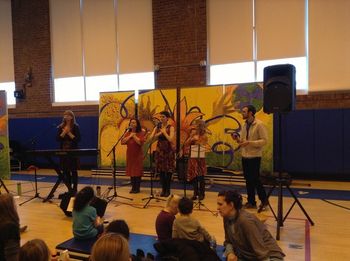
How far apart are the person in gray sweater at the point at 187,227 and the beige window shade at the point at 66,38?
761cm

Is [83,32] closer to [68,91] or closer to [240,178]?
[68,91]

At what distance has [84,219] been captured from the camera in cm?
371

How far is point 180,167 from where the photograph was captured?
5.85m

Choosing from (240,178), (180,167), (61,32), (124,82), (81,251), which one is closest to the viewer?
(81,251)

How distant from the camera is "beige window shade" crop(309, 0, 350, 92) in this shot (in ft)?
23.8

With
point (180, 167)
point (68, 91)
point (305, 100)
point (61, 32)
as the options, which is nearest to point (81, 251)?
point (180, 167)

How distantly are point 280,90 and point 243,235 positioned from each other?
206cm

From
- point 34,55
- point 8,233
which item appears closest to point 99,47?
point 34,55

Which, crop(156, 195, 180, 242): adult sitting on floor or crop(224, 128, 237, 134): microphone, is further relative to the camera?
crop(224, 128, 237, 134): microphone

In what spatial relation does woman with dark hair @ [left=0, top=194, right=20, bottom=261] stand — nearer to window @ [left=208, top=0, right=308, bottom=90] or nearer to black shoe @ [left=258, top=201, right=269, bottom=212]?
black shoe @ [left=258, top=201, right=269, bottom=212]

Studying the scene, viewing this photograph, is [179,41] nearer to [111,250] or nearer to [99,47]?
[99,47]

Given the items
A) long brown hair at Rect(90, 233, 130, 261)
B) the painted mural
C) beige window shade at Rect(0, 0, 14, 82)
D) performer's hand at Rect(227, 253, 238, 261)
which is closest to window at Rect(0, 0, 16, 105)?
beige window shade at Rect(0, 0, 14, 82)

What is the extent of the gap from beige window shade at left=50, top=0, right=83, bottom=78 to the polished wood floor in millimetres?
4710

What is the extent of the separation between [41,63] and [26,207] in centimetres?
586
